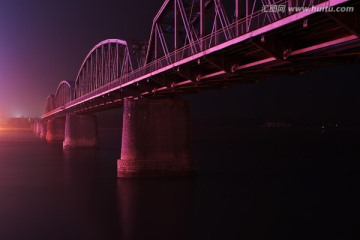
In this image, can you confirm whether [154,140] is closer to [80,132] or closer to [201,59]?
[201,59]

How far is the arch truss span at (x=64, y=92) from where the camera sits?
4120 inches

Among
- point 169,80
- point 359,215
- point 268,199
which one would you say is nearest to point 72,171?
point 169,80

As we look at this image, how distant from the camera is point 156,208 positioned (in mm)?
28031

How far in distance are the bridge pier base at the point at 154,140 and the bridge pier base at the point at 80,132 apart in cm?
4109

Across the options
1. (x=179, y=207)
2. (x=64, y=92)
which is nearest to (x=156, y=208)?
(x=179, y=207)

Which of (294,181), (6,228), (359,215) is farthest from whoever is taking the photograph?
(294,181)

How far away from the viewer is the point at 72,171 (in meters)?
48.2

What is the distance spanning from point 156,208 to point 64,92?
97.1 m

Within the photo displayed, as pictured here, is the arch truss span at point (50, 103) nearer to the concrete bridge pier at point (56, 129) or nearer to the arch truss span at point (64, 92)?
the arch truss span at point (64, 92)

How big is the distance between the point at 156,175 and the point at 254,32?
60.8ft

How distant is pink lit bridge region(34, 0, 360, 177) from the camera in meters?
17.0

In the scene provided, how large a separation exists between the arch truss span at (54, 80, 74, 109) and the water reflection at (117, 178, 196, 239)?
70.7m

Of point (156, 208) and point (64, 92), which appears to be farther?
point (64, 92)

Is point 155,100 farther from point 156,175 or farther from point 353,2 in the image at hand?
point 353,2
